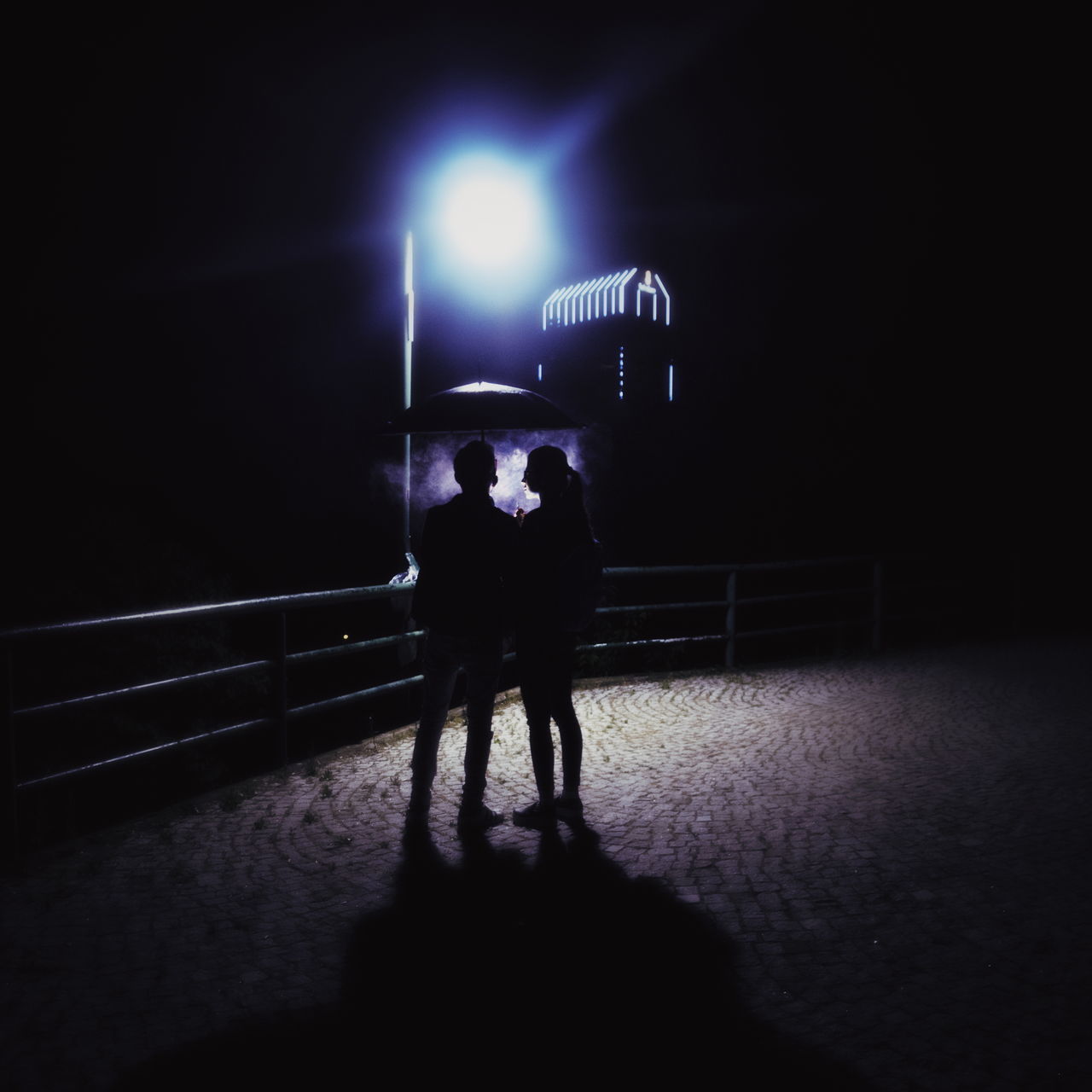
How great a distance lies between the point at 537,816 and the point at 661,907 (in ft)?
4.20

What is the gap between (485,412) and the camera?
252 inches

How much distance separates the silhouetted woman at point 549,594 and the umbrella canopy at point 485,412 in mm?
1237

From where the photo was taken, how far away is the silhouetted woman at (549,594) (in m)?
4.99

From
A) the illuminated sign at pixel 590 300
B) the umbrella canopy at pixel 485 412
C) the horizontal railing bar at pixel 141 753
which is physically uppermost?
the illuminated sign at pixel 590 300

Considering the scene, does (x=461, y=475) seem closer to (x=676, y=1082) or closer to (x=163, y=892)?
(x=163, y=892)

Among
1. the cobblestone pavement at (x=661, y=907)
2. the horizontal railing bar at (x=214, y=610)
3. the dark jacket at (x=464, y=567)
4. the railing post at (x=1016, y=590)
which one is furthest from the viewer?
the railing post at (x=1016, y=590)

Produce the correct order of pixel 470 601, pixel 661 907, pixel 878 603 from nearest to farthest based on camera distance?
pixel 661 907 → pixel 470 601 → pixel 878 603

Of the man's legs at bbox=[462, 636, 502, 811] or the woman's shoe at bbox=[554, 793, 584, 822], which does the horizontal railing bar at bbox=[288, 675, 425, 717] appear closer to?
the man's legs at bbox=[462, 636, 502, 811]

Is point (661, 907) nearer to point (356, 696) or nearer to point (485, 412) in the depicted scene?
point (356, 696)

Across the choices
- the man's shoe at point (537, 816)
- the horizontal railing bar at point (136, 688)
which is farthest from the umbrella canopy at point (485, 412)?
the man's shoe at point (537, 816)

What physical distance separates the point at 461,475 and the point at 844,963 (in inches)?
112

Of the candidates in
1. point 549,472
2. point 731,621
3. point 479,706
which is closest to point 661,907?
point 479,706

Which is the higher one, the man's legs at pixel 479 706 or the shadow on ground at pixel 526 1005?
the man's legs at pixel 479 706

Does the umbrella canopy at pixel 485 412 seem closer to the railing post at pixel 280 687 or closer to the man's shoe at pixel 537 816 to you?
the railing post at pixel 280 687
